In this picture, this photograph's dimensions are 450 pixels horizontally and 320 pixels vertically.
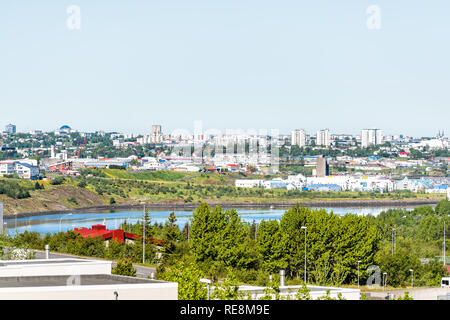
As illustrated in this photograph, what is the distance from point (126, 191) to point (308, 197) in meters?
16.1

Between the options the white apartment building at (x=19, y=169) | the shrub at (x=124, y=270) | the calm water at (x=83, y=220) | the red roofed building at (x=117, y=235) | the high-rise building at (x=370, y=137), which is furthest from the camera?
the high-rise building at (x=370, y=137)

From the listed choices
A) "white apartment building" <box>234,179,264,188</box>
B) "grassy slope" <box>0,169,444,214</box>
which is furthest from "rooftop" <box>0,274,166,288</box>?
"white apartment building" <box>234,179,264,188</box>

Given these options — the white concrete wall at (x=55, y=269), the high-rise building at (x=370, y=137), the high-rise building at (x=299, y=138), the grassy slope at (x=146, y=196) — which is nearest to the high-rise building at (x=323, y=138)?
the high-rise building at (x=299, y=138)

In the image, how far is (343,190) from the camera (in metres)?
88.2

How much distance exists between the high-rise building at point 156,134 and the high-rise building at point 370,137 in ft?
106

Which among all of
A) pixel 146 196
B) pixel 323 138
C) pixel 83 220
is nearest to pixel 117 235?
pixel 83 220

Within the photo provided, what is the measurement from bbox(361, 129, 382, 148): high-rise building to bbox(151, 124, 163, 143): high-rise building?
1268 inches

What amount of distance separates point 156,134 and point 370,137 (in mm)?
34334

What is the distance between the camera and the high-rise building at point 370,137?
144750 mm

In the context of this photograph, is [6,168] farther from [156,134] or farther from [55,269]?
[55,269]

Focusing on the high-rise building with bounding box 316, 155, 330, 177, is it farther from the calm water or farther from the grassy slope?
the calm water

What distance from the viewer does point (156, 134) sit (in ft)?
461

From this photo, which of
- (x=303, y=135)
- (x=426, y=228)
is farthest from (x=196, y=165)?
(x=426, y=228)

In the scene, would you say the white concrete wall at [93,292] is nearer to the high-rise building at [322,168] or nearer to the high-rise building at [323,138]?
the high-rise building at [322,168]
